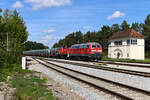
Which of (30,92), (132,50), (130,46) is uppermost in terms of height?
(130,46)

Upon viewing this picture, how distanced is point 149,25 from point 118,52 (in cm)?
5503

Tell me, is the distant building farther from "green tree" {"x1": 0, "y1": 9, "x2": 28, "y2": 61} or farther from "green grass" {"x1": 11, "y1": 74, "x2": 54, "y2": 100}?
"green grass" {"x1": 11, "y1": 74, "x2": 54, "y2": 100}

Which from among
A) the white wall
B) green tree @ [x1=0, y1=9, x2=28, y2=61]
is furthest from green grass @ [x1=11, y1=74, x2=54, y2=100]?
the white wall

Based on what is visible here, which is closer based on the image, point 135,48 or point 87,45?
point 87,45

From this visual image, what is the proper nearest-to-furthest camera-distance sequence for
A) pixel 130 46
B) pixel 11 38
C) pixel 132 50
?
pixel 11 38 → pixel 130 46 → pixel 132 50

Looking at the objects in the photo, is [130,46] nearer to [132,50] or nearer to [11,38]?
[132,50]

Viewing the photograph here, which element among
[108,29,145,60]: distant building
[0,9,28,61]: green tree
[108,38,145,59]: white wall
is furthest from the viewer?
[108,29,145,60]: distant building

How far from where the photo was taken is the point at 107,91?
7.37 meters

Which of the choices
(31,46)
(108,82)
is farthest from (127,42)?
(31,46)

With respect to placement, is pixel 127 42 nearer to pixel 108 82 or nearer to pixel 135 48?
pixel 135 48

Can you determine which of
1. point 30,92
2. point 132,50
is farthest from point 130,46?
point 30,92

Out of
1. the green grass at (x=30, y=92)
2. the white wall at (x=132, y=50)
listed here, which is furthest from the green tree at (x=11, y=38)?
the white wall at (x=132, y=50)

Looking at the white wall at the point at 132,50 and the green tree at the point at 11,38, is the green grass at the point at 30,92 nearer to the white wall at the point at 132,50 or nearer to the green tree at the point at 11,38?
the green tree at the point at 11,38

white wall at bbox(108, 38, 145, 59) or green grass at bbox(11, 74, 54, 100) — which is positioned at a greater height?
white wall at bbox(108, 38, 145, 59)
